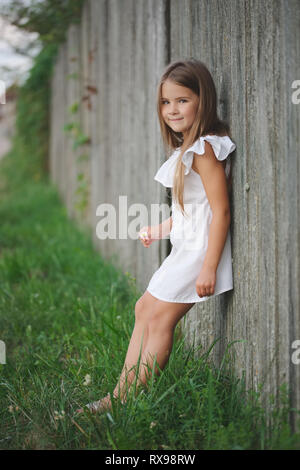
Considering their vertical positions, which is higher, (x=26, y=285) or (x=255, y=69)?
(x=255, y=69)

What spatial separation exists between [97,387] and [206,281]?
2.35 ft

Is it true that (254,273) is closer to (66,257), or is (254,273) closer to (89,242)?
(66,257)

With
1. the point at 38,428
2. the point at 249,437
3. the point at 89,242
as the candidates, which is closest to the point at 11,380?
the point at 38,428

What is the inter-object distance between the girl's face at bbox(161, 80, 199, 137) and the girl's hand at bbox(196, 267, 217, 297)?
0.60 m

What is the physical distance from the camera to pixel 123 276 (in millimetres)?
3672

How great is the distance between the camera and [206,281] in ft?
6.48

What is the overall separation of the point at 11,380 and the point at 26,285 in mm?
1531

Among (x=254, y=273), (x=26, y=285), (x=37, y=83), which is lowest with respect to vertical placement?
(x=26, y=285)

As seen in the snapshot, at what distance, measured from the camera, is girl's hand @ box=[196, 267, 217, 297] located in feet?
6.48
